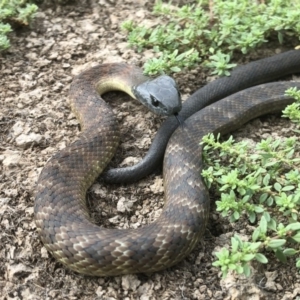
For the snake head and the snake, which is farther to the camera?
the snake head

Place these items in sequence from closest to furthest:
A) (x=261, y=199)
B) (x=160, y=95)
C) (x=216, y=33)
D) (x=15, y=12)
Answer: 1. (x=261, y=199)
2. (x=160, y=95)
3. (x=216, y=33)
4. (x=15, y=12)

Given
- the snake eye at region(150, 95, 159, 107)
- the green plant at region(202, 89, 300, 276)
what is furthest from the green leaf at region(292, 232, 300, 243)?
the snake eye at region(150, 95, 159, 107)

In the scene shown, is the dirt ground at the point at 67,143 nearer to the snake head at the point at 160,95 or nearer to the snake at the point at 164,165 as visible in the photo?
the snake at the point at 164,165

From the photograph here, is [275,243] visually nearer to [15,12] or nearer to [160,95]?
[160,95]

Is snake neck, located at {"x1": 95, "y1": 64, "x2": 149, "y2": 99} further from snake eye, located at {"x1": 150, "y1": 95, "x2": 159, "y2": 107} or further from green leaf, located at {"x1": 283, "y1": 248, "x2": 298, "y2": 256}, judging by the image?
green leaf, located at {"x1": 283, "y1": 248, "x2": 298, "y2": 256}

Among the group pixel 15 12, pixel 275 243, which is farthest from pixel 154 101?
pixel 15 12

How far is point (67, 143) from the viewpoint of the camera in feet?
14.8

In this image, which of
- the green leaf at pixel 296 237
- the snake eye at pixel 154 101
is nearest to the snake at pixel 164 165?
the snake eye at pixel 154 101

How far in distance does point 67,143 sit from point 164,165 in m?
0.97

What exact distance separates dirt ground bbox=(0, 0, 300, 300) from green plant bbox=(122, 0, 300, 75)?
0.24 m

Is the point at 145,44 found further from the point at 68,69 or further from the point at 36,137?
the point at 36,137

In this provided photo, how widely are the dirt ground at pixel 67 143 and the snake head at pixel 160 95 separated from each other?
0.95ft

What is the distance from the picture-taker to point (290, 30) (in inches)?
209

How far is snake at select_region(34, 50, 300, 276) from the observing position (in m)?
3.37
